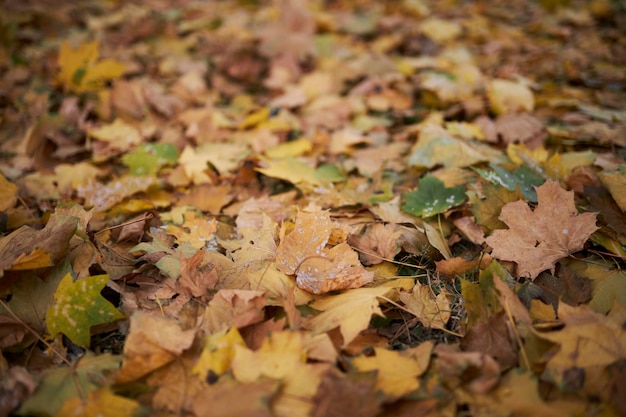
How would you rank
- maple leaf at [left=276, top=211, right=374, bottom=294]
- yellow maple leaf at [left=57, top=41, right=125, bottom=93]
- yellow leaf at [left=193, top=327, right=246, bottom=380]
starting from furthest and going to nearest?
1. yellow maple leaf at [left=57, top=41, right=125, bottom=93]
2. maple leaf at [left=276, top=211, right=374, bottom=294]
3. yellow leaf at [left=193, top=327, right=246, bottom=380]

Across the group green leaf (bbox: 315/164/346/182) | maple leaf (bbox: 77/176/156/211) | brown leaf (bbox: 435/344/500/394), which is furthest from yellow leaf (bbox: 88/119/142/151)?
brown leaf (bbox: 435/344/500/394)

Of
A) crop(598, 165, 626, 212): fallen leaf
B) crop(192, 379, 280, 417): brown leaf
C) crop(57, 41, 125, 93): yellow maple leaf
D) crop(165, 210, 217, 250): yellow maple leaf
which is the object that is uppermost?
crop(57, 41, 125, 93): yellow maple leaf

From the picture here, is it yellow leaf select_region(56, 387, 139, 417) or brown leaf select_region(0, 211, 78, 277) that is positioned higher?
brown leaf select_region(0, 211, 78, 277)

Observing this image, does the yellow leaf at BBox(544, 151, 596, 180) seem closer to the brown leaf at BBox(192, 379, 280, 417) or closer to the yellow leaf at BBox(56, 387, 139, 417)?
the brown leaf at BBox(192, 379, 280, 417)

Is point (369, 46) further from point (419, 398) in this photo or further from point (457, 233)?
point (419, 398)

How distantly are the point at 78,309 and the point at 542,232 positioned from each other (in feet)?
4.11

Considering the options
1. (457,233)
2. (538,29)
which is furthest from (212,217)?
(538,29)

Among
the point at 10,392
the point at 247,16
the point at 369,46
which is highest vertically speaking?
the point at 247,16

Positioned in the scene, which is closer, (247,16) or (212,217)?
(212,217)

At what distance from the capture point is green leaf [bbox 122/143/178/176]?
1.78m

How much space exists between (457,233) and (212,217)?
84 centimetres

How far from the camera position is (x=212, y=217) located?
4.95 ft

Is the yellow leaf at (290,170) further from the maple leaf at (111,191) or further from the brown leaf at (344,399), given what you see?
the brown leaf at (344,399)

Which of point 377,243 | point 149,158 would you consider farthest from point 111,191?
point 377,243
